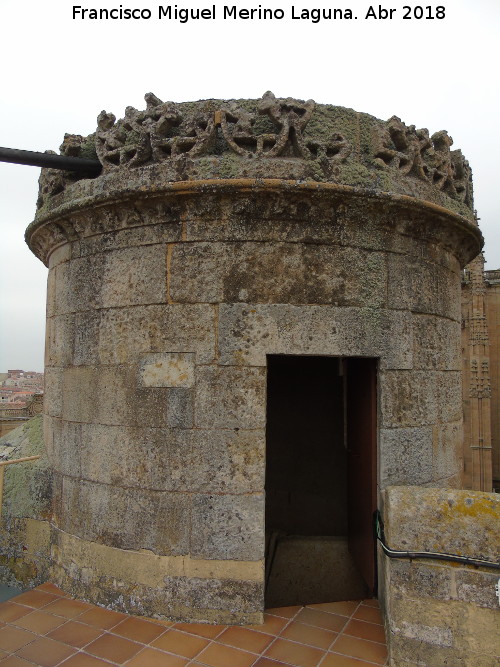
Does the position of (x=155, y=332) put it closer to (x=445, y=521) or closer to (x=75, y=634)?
(x=75, y=634)

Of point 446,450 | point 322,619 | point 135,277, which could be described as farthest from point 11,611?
point 446,450

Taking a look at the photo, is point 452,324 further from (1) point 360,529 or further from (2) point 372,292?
(1) point 360,529

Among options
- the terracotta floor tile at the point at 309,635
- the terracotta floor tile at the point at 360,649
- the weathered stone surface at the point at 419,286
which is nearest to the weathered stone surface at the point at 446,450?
the weathered stone surface at the point at 419,286

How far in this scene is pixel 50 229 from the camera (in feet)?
13.8

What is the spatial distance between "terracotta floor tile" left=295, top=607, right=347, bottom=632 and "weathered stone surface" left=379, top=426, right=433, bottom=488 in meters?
0.95

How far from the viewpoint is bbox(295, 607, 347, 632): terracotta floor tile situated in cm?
338

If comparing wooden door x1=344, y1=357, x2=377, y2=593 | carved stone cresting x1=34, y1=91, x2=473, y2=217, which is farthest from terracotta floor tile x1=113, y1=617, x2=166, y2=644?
carved stone cresting x1=34, y1=91, x2=473, y2=217

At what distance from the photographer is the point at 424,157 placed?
160 inches

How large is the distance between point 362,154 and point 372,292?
3.32 feet

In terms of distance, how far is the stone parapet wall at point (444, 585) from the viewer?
2744mm

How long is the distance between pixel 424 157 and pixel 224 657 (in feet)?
12.5

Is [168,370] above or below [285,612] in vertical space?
above

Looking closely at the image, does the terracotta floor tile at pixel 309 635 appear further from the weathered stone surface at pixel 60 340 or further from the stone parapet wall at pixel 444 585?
the weathered stone surface at pixel 60 340

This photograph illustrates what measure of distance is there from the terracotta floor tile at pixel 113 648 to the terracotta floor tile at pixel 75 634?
6 cm
